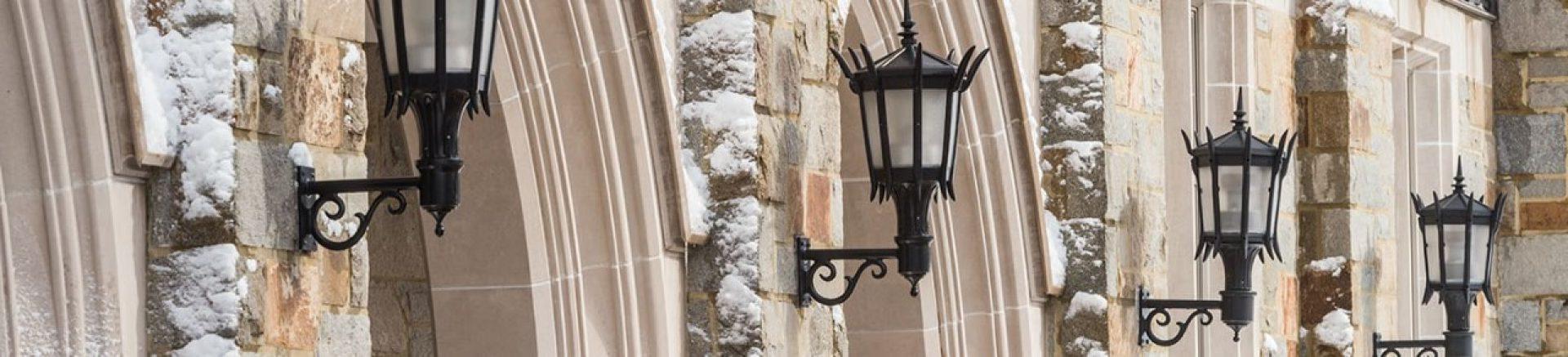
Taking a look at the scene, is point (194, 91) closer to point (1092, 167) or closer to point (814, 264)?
point (814, 264)

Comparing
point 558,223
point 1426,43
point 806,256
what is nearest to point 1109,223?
point 806,256

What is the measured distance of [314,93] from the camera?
4801 mm

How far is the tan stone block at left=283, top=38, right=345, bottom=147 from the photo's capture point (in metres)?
4.73

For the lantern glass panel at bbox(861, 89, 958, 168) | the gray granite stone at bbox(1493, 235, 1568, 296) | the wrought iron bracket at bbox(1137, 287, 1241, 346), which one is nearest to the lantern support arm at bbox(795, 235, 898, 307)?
the lantern glass panel at bbox(861, 89, 958, 168)

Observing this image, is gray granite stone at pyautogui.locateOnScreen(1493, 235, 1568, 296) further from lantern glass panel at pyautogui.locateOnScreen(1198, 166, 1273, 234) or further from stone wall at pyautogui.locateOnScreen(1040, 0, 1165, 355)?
lantern glass panel at pyautogui.locateOnScreen(1198, 166, 1273, 234)

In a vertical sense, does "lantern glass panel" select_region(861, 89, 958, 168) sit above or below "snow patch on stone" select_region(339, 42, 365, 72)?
below

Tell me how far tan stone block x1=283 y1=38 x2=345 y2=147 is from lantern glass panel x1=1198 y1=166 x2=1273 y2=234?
401 centimetres

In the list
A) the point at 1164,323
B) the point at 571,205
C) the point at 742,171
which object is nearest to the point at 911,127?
the point at 742,171

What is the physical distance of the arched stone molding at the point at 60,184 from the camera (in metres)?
4.38

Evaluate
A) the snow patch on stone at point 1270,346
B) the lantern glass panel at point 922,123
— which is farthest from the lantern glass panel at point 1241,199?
the lantern glass panel at point 922,123

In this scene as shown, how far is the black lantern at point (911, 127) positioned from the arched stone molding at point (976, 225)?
60.7 inches

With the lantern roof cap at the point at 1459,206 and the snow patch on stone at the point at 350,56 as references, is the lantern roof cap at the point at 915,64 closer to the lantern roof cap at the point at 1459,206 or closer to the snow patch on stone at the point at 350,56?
the snow patch on stone at the point at 350,56

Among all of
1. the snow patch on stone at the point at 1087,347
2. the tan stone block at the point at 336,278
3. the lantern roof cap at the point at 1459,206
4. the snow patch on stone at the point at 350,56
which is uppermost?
the snow patch on stone at the point at 350,56

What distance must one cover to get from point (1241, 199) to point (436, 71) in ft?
13.8
